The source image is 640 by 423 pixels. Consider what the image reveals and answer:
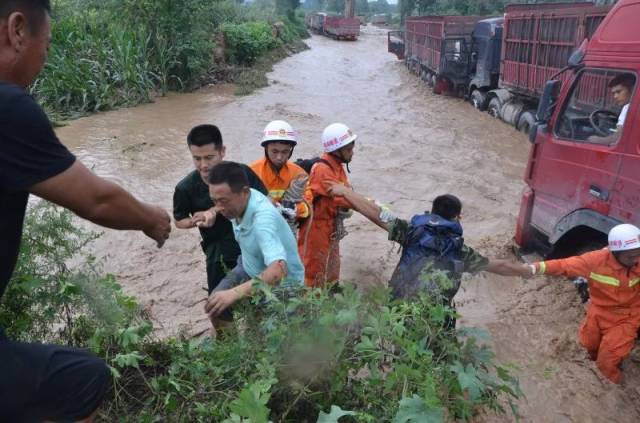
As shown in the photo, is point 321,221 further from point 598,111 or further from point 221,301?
point 598,111

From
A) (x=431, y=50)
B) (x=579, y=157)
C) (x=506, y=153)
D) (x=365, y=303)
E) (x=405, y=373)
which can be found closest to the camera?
(x=405, y=373)

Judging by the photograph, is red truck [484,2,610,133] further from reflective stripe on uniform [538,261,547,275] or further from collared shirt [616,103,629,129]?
reflective stripe on uniform [538,261,547,275]

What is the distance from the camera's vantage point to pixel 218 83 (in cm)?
1873

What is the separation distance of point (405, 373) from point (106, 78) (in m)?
15.0

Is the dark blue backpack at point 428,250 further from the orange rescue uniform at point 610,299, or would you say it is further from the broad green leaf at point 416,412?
the broad green leaf at point 416,412

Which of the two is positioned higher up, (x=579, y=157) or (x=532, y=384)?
(x=579, y=157)

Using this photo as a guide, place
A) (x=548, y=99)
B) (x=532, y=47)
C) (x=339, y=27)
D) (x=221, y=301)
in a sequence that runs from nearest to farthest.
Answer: (x=221, y=301)
(x=548, y=99)
(x=532, y=47)
(x=339, y=27)

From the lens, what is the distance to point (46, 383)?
5.18 feet

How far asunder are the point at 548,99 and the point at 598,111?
398 mm

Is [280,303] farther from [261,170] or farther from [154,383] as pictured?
[261,170]

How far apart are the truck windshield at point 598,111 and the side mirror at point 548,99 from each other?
133mm

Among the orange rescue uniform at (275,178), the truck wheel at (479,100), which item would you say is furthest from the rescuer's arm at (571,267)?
the truck wheel at (479,100)

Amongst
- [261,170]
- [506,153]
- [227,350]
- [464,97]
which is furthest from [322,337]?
[464,97]

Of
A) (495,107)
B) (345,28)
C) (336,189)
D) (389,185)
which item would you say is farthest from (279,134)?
(345,28)
